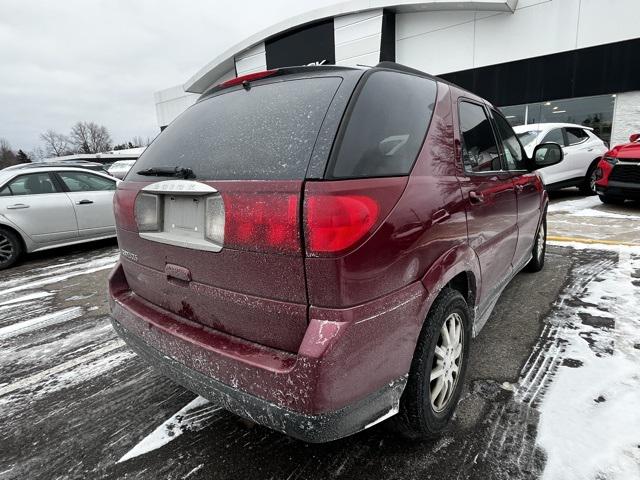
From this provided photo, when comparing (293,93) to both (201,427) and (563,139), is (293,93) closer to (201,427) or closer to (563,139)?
(201,427)

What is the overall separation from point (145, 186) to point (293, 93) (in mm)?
871

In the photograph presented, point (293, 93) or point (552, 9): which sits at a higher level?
point (552, 9)

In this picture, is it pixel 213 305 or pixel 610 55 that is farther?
pixel 610 55

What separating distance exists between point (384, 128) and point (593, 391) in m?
1.97

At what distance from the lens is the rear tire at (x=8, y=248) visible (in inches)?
227

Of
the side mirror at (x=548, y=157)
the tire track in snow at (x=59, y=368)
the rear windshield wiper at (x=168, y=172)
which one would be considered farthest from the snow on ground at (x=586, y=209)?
the tire track in snow at (x=59, y=368)

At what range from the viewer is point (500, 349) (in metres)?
2.71

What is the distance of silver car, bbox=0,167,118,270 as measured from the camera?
5816mm

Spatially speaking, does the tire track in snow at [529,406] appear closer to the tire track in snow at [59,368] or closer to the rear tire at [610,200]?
the tire track in snow at [59,368]

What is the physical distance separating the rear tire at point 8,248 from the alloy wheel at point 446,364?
6.66m

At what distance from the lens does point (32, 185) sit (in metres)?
6.12

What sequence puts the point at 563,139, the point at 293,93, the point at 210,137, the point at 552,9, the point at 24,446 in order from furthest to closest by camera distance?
the point at 552,9 < the point at 563,139 < the point at 24,446 < the point at 210,137 < the point at 293,93

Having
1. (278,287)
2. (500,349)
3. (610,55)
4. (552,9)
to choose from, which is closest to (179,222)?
(278,287)

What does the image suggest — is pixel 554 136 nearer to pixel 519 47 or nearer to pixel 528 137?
pixel 528 137
